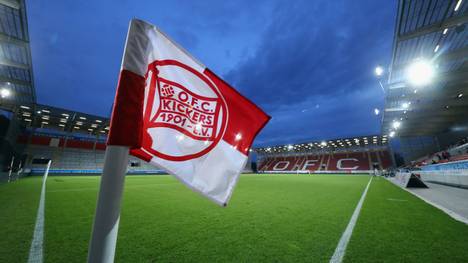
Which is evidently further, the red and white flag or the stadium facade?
the stadium facade

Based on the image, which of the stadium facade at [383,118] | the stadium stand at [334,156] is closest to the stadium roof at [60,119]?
the stadium facade at [383,118]

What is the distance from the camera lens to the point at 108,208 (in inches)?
36.4

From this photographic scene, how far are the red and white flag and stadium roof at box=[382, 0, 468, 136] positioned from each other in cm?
1234

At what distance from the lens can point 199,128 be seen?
1.83 metres

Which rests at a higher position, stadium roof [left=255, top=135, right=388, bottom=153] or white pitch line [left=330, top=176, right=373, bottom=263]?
stadium roof [left=255, top=135, right=388, bottom=153]

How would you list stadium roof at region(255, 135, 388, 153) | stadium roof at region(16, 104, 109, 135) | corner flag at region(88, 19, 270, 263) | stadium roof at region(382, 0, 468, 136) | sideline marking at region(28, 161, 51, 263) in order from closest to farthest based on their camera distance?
corner flag at region(88, 19, 270, 263) → sideline marking at region(28, 161, 51, 263) → stadium roof at region(382, 0, 468, 136) → stadium roof at region(16, 104, 109, 135) → stadium roof at region(255, 135, 388, 153)

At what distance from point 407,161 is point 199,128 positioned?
5271 cm

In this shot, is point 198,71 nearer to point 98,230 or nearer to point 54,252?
point 98,230

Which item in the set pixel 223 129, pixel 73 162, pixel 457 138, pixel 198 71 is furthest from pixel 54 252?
pixel 457 138

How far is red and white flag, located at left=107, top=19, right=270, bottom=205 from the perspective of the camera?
1.52 meters

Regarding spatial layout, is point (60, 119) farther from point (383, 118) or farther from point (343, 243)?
point (383, 118)

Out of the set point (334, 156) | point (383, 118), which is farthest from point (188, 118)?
point (334, 156)

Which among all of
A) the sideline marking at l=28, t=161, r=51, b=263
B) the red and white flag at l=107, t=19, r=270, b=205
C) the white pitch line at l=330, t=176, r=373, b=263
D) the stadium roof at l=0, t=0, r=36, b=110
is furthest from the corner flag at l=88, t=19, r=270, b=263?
the stadium roof at l=0, t=0, r=36, b=110

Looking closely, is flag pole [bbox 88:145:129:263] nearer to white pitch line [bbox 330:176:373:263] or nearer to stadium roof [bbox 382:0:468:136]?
white pitch line [bbox 330:176:373:263]
